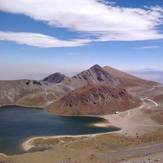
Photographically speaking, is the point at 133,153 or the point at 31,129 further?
the point at 31,129

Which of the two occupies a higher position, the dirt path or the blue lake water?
the dirt path

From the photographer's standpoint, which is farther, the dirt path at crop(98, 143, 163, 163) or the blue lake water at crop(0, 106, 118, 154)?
the blue lake water at crop(0, 106, 118, 154)

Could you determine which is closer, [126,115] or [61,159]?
[61,159]

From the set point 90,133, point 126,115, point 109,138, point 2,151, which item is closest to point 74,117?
point 126,115

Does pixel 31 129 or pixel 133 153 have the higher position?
pixel 133 153

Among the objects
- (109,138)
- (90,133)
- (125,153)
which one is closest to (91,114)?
(90,133)

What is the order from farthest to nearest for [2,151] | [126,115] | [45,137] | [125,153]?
[126,115]
[45,137]
[2,151]
[125,153]

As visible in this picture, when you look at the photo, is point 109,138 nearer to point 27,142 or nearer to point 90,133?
point 90,133

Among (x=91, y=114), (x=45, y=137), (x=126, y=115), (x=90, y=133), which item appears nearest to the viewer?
(x=45, y=137)

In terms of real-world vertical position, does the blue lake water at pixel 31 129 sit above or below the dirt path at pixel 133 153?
below

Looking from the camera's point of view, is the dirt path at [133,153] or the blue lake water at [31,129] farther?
the blue lake water at [31,129]
